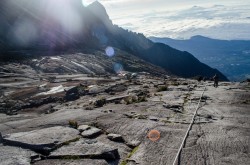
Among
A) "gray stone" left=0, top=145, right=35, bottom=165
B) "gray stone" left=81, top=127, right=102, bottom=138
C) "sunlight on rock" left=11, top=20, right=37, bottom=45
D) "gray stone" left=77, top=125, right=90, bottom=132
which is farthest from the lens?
"sunlight on rock" left=11, top=20, right=37, bottom=45

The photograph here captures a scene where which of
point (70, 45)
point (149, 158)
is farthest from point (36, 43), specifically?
point (149, 158)

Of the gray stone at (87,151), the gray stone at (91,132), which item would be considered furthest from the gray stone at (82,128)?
the gray stone at (87,151)

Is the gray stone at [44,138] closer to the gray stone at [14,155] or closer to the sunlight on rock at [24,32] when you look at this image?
the gray stone at [14,155]

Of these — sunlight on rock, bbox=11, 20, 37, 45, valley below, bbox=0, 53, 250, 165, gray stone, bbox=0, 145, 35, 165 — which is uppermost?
sunlight on rock, bbox=11, 20, 37, 45

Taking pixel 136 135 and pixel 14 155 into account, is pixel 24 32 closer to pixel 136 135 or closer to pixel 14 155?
pixel 136 135

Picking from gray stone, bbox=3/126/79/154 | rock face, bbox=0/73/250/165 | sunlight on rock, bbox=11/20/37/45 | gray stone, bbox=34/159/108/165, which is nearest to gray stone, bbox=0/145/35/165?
rock face, bbox=0/73/250/165

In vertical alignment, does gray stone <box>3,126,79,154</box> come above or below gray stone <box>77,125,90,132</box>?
above

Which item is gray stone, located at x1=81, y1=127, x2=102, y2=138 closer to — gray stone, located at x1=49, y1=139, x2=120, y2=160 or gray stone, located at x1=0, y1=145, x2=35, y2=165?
gray stone, located at x1=49, y1=139, x2=120, y2=160

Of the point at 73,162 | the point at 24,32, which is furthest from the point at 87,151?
the point at 24,32
